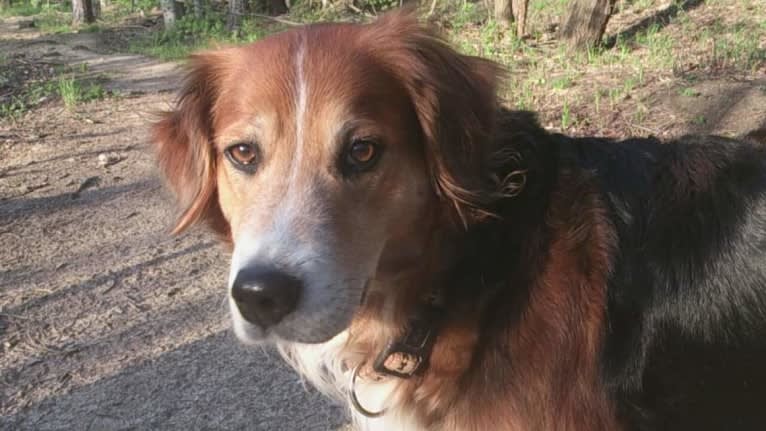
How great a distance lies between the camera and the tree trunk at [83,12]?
20578 mm

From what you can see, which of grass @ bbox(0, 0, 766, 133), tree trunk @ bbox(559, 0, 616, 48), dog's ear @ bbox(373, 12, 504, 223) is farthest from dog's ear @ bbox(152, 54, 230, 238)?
tree trunk @ bbox(559, 0, 616, 48)

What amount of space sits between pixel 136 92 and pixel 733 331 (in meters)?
7.93

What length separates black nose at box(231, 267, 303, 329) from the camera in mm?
1667

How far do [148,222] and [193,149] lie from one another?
2792 millimetres

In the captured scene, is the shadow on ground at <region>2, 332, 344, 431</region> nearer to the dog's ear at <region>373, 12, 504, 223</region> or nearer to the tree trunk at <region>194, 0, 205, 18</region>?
the dog's ear at <region>373, 12, 504, 223</region>

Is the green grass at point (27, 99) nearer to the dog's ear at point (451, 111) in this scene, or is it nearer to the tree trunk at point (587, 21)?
the tree trunk at point (587, 21)

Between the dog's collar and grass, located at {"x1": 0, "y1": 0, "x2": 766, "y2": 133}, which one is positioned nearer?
the dog's collar

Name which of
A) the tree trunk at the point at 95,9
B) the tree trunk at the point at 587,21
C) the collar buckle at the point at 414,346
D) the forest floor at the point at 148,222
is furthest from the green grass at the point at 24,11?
the collar buckle at the point at 414,346

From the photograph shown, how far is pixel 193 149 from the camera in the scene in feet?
7.25

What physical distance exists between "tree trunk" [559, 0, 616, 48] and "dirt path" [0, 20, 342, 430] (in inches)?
179

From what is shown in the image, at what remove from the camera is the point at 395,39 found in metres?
2.15

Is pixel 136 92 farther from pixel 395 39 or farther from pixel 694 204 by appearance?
pixel 694 204

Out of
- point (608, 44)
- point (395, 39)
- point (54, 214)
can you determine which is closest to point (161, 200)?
point (54, 214)

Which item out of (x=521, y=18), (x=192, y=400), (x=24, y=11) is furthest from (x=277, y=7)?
(x=24, y=11)
